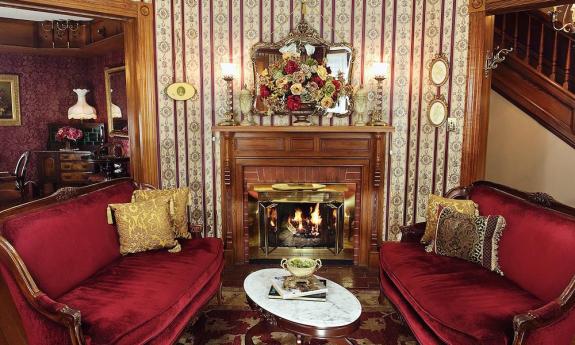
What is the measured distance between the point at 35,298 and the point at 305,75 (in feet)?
8.59

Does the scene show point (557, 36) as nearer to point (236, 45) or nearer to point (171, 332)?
point (236, 45)

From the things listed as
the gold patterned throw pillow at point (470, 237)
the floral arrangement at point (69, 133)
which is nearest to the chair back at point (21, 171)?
the floral arrangement at point (69, 133)

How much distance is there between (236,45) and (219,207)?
5.17ft

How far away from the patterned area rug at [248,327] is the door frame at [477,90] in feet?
4.99

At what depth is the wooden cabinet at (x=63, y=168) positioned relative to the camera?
6.81m

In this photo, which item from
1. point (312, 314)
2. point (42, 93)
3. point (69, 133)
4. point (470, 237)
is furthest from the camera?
point (42, 93)

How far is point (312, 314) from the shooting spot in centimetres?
218

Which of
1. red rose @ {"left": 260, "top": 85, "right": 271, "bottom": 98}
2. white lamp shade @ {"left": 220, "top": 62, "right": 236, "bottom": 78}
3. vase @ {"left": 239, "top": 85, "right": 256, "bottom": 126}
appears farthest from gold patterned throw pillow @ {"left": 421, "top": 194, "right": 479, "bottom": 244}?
white lamp shade @ {"left": 220, "top": 62, "right": 236, "bottom": 78}

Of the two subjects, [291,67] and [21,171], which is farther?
[21,171]

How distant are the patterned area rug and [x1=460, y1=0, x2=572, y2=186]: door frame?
1.52m

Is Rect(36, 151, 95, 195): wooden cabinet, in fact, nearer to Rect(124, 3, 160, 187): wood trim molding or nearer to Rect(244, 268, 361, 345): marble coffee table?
Rect(124, 3, 160, 187): wood trim molding

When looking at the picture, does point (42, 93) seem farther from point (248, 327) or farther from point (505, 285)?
point (505, 285)

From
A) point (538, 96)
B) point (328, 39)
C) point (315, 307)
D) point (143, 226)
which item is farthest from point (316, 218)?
point (538, 96)

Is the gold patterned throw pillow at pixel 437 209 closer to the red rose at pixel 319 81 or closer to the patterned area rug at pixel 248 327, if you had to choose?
the patterned area rug at pixel 248 327
